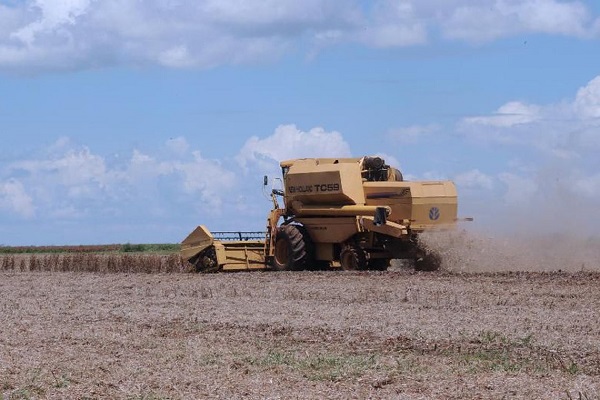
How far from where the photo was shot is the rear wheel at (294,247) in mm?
27625

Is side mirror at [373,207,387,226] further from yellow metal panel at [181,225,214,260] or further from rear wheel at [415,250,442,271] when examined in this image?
yellow metal panel at [181,225,214,260]

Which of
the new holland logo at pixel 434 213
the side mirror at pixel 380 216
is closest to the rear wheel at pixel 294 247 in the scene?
the side mirror at pixel 380 216

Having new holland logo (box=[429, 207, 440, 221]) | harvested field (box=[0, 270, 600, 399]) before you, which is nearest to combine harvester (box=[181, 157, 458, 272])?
new holland logo (box=[429, 207, 440, 221])

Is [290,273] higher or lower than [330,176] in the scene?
lower

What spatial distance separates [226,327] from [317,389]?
5326 mm

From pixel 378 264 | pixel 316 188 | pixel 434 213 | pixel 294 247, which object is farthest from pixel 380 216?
pixel 294 247

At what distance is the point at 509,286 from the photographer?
20.0 meters

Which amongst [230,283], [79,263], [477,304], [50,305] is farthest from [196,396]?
[79,263]

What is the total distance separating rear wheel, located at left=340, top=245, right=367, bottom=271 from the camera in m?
26.3

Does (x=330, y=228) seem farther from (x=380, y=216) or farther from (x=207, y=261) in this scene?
(x=207, y=261)

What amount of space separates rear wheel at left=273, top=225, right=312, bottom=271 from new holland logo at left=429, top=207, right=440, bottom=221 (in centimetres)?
372

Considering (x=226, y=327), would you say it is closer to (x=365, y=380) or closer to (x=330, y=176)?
(x=365, y=380)

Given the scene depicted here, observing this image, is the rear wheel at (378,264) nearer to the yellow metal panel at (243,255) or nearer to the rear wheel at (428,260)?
the rear wheel at (428,260)

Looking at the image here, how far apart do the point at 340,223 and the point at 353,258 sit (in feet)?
3.29
